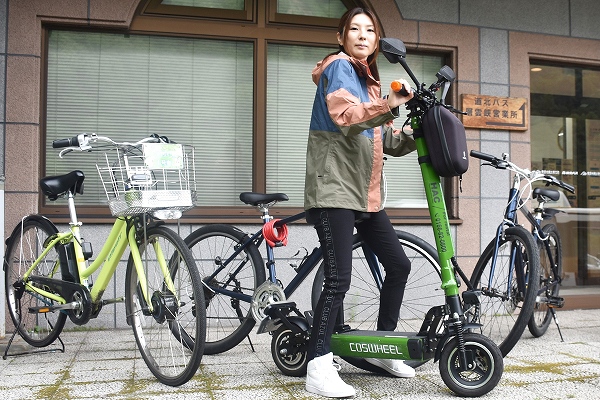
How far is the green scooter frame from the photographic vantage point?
2.88 meters

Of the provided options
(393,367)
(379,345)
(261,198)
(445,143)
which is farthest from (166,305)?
(445,143)

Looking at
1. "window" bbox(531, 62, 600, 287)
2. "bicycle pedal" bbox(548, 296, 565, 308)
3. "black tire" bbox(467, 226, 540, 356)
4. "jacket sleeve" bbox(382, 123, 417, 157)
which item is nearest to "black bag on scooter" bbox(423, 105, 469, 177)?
"jacket sleeve" bbox(382, 123, 417, 157)

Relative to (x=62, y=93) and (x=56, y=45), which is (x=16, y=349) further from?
(x=56, y=45)

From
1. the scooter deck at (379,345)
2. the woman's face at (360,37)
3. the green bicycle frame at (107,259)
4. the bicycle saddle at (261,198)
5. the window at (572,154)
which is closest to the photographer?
the scooter deck at (379,345)

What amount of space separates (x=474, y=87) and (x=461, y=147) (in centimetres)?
286

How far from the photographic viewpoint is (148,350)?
3355 mm

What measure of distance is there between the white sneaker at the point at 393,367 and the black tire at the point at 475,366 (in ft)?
1.31

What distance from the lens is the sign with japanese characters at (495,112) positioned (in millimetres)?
5516

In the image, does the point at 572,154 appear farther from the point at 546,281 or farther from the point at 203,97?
the point at 203,97

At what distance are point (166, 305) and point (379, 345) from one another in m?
1.06

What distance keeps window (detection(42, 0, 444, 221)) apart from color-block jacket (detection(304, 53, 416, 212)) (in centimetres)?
214

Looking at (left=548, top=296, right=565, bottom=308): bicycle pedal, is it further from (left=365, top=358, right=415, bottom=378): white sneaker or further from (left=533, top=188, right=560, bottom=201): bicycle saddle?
(left=365, top=358, right=415, bottom=378): white sneaker

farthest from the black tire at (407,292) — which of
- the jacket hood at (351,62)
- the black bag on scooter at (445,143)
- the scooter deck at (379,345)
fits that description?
the jacket hood at (351,62)

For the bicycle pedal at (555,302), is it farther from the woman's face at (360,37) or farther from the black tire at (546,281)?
the woman's face at (360,37)
